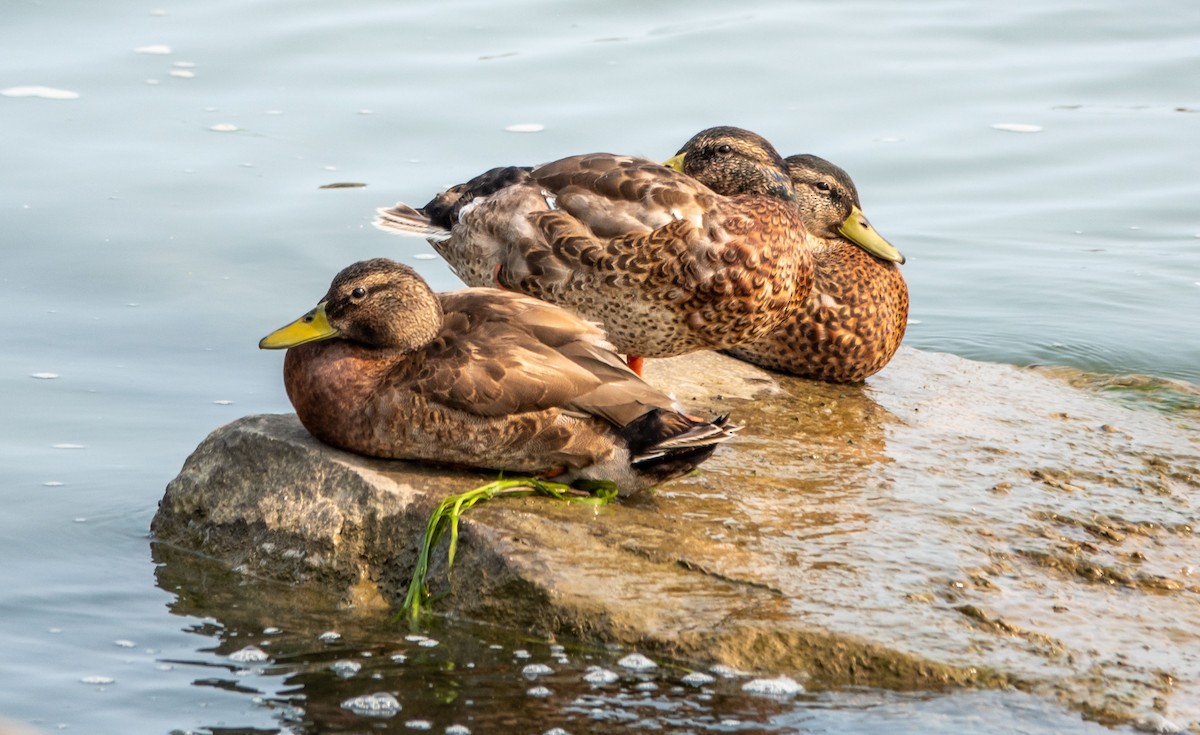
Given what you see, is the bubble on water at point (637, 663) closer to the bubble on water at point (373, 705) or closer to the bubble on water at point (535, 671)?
the bubble on water at point (535, 671)

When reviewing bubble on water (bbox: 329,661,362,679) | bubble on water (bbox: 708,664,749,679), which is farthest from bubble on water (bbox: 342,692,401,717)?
bubble on water (bbox: 708,664,749,679)

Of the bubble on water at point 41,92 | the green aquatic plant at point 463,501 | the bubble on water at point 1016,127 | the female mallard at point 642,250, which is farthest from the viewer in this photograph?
the bubble on water at point 1016,127

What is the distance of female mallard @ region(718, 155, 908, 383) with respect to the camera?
738cm

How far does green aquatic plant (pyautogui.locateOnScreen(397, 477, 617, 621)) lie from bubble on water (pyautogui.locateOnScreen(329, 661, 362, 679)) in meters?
0.32

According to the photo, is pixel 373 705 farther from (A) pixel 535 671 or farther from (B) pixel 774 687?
(B) pixel 774 687

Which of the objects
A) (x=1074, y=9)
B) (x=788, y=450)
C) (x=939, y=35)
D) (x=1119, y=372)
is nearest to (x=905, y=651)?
(x=788, y=450)

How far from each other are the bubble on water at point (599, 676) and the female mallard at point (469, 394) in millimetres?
929

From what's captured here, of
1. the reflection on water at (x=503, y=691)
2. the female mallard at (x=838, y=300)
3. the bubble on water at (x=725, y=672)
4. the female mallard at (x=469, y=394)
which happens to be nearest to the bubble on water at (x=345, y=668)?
the reflection on water at (x=503, y=691)

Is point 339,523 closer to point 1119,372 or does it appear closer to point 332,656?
point 332,656

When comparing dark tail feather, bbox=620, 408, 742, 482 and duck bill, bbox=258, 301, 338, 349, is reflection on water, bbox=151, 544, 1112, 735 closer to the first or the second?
dark tail feather, bbox=620, 408, 742, 482

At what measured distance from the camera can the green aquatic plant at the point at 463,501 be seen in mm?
5160

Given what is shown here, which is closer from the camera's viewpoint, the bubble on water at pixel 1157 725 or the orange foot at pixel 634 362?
the bubble on water at pixel 1157 725

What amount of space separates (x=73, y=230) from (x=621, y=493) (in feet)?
15.6

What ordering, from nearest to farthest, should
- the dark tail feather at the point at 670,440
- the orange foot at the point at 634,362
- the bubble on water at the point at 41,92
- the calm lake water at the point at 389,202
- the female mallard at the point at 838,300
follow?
the calm lake water at the point at 389,202 < the dark tail feather at the point at 670,440 < the orange foot at the point at 634,362 < the female mallard at the point at 838,300 < the bubble on water at the point at 41,92
